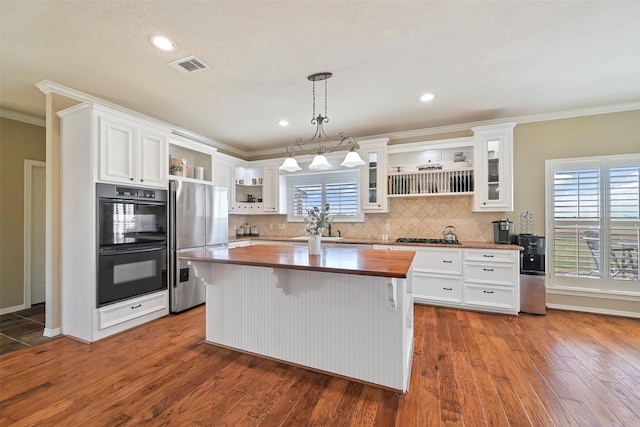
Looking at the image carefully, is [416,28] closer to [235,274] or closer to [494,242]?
[235,274]

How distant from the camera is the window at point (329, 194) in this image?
4.84 m

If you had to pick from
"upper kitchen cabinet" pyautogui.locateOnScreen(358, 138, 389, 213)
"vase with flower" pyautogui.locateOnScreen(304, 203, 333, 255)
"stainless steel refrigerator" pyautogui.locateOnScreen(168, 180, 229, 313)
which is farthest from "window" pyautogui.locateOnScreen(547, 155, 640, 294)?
"stainless steel refrigerator" pyautogui.locateOnScreen(168, 180, 229, 313)

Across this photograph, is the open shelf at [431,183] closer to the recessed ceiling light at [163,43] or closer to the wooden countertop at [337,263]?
the wooden countertop at [337,263]

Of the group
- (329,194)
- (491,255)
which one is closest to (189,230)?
(329,194)

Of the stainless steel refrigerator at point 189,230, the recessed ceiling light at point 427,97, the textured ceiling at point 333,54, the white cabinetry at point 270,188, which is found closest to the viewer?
the textured ceiling at point 333,54

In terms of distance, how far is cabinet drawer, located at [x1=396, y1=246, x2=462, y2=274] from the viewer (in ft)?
12.0

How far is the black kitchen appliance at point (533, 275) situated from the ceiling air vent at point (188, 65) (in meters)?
4.23

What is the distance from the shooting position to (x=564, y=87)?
2.98 metres

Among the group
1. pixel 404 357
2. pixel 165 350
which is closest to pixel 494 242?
pixel 404 357

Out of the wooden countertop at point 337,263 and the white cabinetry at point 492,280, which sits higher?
the wooden countertop at point 337,263

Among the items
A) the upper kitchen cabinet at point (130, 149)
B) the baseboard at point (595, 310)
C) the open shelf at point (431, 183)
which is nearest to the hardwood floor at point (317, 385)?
the baseboard at point (595, 310)

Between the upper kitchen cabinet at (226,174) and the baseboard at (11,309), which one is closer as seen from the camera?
the baseboard at (11,309)

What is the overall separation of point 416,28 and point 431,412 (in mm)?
2667

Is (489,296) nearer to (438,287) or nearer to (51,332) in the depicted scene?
(438,287)
